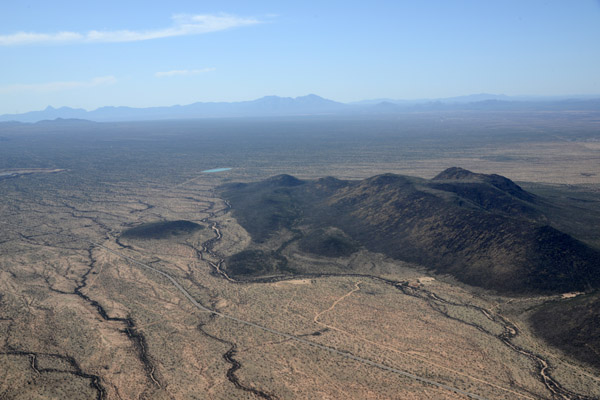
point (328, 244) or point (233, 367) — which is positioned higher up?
point (328, 244)

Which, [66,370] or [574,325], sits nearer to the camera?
[66,370]

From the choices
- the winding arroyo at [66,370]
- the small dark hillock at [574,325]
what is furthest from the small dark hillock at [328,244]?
the winding arroyo at [66,370]

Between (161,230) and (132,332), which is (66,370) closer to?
(132,332)

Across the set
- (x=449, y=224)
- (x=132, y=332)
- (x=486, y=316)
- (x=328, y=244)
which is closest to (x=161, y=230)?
(x=328, y=244)

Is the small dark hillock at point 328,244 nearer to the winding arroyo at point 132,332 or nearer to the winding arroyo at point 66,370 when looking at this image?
the winding arroyo at point 132,332

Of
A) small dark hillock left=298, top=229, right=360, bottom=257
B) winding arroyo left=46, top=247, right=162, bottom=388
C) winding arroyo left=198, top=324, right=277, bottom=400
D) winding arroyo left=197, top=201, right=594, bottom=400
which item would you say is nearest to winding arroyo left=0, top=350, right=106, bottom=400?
winding arroyo left=46, top=247, right=162, bottom=388

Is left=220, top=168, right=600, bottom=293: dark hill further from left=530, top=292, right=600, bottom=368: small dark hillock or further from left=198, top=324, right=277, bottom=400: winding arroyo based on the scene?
left=198, top=324, right=277, bottom=400: winding arroyo
